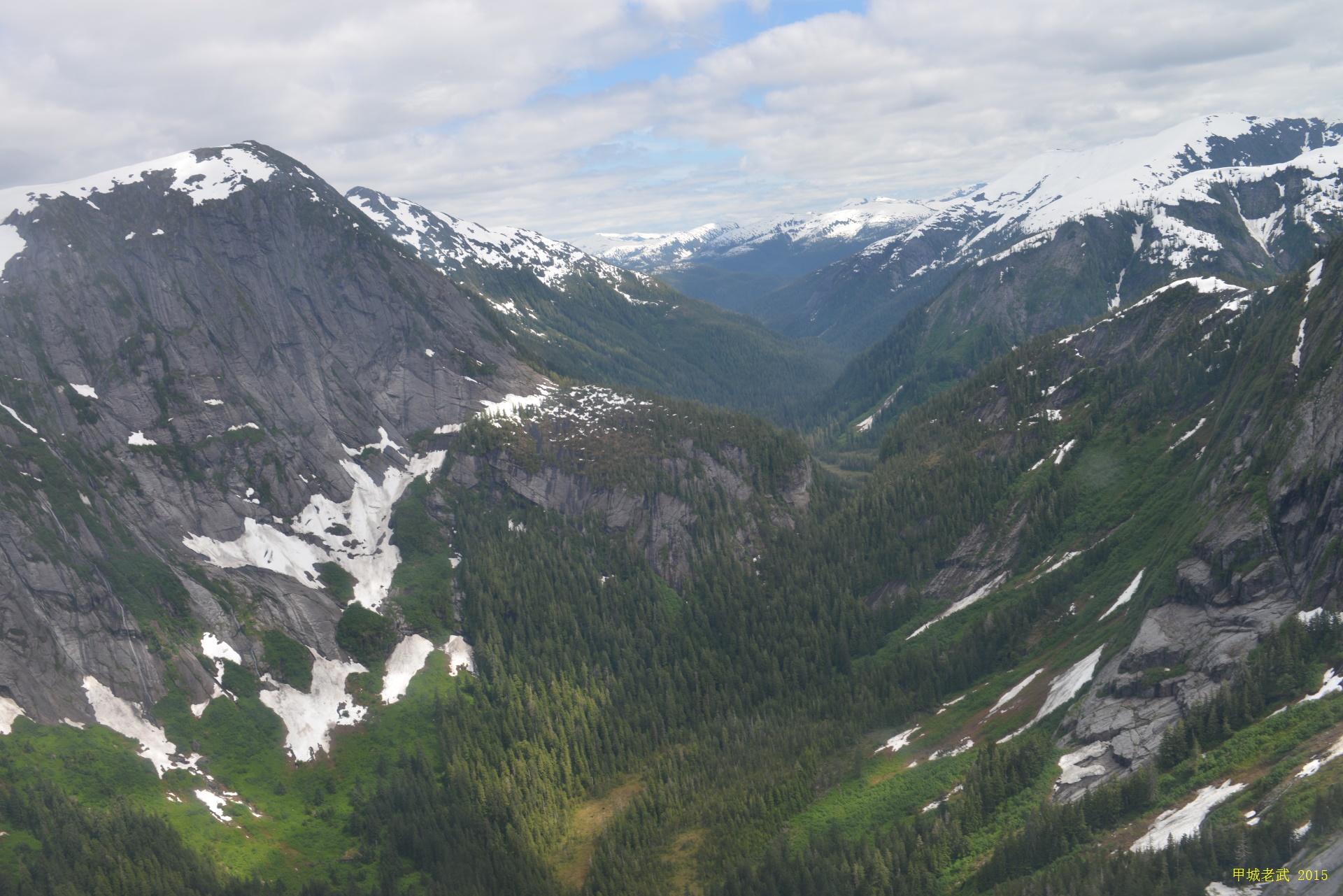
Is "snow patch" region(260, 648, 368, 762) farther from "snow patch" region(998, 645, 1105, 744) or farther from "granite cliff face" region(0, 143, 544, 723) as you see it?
"snow patch" region(998, 645, 1105, 744)

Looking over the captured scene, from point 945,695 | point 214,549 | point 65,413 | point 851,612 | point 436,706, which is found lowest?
point 945,695

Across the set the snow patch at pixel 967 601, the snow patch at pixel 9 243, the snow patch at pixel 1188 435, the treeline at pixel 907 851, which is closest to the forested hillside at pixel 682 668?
the treeline at pixel 907 851

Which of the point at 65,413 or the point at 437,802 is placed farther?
the point at 65,413

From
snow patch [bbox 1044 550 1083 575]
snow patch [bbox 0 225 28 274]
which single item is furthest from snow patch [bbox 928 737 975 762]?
snow patch [bbox 0 225 28 274]

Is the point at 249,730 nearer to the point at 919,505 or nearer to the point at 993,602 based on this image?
the point at 993,602

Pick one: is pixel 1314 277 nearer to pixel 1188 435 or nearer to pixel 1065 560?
pixel 1188 435

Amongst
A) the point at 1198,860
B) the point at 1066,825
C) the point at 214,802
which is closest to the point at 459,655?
the point at 214,802

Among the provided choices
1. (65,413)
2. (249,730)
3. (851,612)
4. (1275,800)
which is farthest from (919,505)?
(65,413)

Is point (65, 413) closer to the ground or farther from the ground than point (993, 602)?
farther from the ground
